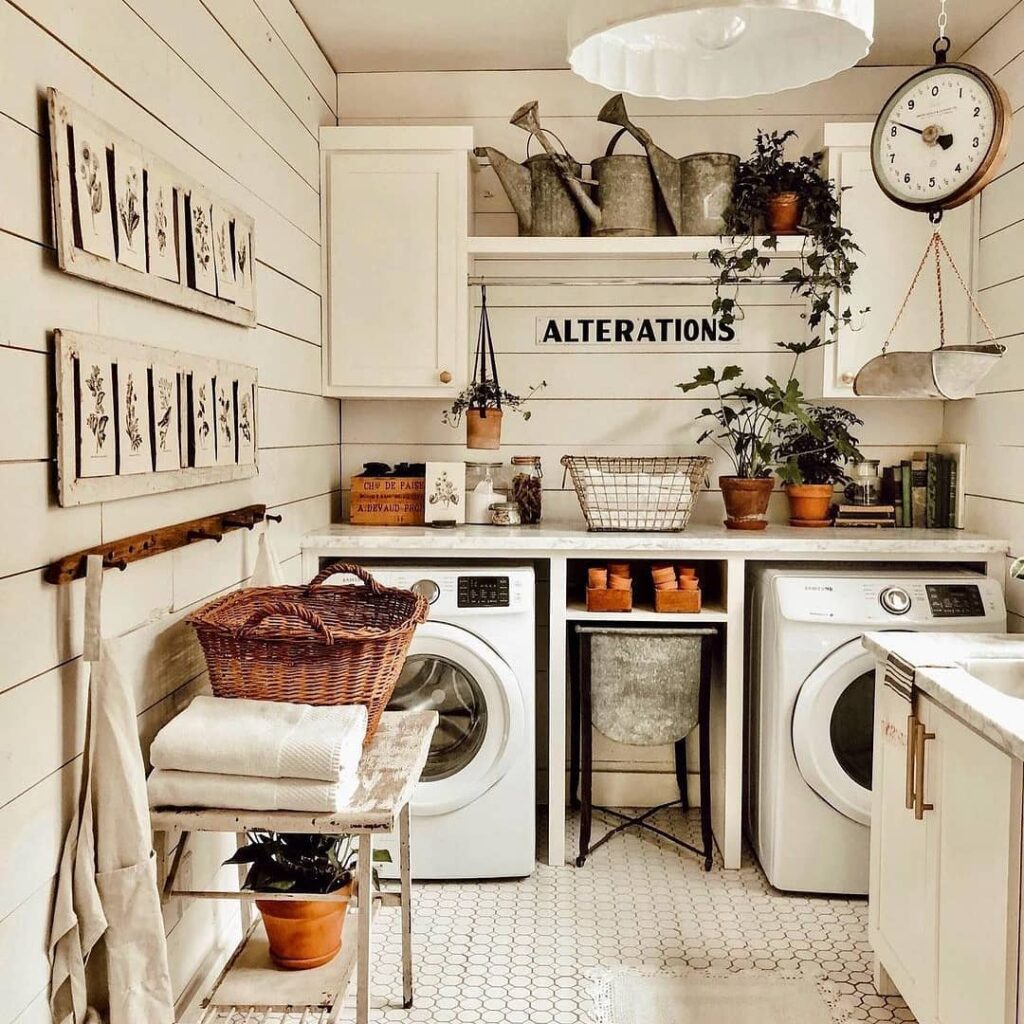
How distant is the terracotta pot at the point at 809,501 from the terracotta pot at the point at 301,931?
1.90 meters

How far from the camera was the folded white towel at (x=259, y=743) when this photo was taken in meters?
1.78

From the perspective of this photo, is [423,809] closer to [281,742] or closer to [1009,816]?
[281,742]

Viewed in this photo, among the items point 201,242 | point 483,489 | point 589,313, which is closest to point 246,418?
point 201,242

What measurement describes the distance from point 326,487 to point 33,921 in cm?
201

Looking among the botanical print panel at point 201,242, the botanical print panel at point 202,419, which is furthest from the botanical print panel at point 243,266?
the botanical print panel at point 202,419

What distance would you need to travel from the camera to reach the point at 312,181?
10.5ft

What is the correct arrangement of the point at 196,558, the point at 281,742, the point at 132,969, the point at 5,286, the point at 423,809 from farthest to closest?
the point at 423,809
the point at 196,558
the point at 281,742
the point at 132,969
the point at 5,286

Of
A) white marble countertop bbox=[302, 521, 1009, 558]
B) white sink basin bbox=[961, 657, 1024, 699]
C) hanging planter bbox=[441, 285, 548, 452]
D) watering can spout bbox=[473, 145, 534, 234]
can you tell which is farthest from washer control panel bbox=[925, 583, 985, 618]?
watering can spout bbox=[473, 145, 534, 234]

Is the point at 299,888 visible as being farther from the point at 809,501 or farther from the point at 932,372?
the point at 809,501

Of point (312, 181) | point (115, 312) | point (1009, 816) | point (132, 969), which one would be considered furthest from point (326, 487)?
point (1009, 816)

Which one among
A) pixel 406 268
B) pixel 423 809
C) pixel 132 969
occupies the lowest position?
pixel 423 809

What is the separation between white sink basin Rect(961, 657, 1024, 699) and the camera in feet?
7.11

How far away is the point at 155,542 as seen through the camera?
1903 millimetres

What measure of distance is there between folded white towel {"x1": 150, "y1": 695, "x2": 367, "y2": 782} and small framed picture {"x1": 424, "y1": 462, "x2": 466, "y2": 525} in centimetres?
149
